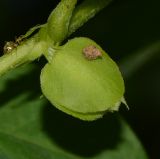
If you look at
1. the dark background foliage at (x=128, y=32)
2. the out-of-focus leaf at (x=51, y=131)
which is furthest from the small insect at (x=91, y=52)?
the dark background foliage at (x=128, y=32)

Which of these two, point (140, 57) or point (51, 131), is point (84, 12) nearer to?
point (51, 131)

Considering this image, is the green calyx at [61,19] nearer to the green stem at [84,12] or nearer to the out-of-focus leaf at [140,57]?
the green stem at [84,12]

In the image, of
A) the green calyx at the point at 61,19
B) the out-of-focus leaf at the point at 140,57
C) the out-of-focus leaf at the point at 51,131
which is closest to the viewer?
the green calyx at the point at 61,19

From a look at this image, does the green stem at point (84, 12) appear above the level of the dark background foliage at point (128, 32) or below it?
above

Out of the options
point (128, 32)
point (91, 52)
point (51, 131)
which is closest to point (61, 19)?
point (91, 52)

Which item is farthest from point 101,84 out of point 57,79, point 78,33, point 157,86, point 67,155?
point 157,86
